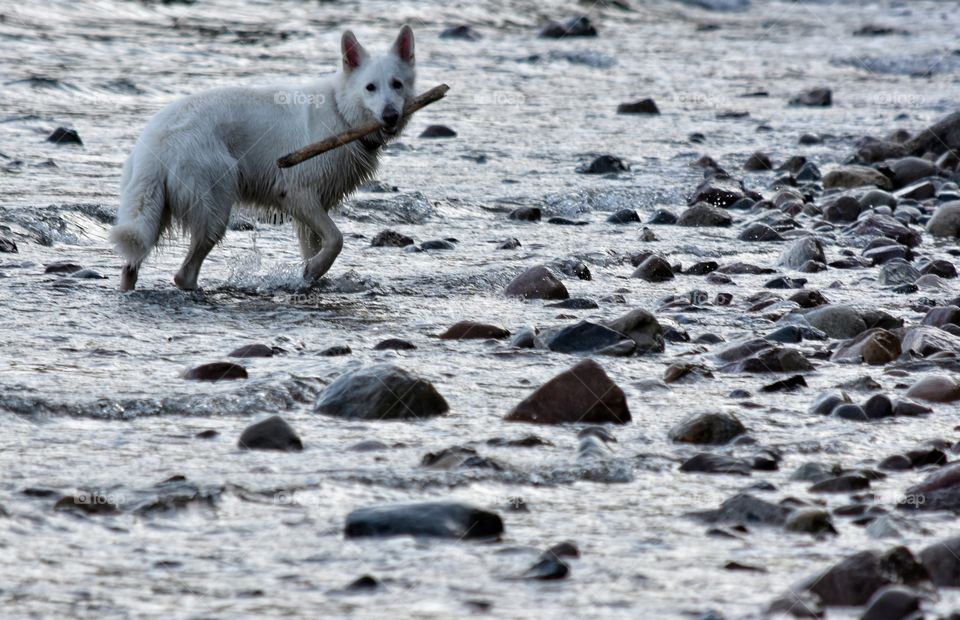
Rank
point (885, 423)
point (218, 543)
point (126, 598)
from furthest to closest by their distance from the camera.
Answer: point (885, 423), point (218, 543), point (126, 598)

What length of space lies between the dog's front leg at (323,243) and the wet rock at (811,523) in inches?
149

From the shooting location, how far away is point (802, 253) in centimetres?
737

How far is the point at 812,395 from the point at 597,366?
2.76 ft

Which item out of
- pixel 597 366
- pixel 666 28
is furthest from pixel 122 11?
pixel 597 366

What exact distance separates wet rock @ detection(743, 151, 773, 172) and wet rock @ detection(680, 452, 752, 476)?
7.50m

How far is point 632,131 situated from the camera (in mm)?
12820

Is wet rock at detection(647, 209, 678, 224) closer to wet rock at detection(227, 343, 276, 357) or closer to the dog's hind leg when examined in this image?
the dog's hind leg

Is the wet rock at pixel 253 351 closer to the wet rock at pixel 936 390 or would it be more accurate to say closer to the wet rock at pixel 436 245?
the wet rock at pixel 936 390

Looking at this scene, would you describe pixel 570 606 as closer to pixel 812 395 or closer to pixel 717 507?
pixel 717 507

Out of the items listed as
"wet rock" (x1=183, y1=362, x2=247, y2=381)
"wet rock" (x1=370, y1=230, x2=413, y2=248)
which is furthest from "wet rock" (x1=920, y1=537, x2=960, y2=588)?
"wet rock" (x1=370, y1=230, x2=413, y2=248)

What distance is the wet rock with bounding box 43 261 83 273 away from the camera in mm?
6371

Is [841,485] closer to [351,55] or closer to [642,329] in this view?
[642,329]

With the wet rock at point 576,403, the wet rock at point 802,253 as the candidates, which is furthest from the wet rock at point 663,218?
the wet rock at point 576,403

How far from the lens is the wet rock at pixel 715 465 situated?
3.78 metres
